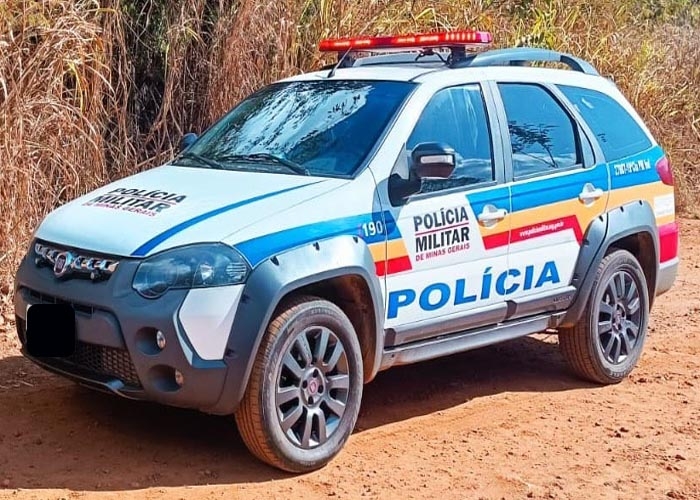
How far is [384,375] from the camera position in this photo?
6.33 meters

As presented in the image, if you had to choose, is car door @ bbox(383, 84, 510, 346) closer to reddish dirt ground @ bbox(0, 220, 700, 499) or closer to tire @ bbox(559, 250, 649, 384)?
reddish dirt ground @ bbox(0, 220, 700, 499)

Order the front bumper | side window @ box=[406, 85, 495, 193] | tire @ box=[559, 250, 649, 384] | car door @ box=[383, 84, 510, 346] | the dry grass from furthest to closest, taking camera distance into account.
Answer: the dry grass → tire @ box=[559, 250, 649, 384] → side window @ box=[406, 85, 495, 193] → car door @ box=[383, 84, 510, 346] → the front bumper

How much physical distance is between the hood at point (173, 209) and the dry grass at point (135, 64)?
7.67ft

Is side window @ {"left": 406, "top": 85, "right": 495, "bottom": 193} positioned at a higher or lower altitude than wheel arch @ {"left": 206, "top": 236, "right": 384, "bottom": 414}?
higher

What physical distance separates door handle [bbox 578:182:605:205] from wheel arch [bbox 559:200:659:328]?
12cm

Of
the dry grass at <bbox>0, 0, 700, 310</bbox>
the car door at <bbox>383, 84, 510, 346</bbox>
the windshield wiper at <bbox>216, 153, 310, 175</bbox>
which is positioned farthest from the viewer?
the dry grass at <bbox>0, 0, 700, 310</bbox>

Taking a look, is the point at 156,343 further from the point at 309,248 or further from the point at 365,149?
the point at 365,149

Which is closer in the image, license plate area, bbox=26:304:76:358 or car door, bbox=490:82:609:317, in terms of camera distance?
license plate area, bbox=26:304:76:358

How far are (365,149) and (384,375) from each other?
170 centimetres

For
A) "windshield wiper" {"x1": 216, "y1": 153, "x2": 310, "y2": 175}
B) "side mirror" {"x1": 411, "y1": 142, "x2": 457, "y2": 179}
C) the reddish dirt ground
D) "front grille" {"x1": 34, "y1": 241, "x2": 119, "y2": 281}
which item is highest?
"side mirror" {"x1": 411, "y1": 142, "x2": 457, "y2": 179}

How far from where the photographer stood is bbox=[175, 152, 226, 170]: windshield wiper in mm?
5449

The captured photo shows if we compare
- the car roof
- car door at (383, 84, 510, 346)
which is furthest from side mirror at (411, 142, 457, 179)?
the car roof

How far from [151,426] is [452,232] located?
1721 mm

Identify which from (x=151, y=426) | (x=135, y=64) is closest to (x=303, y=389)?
(x=151, y=426)
